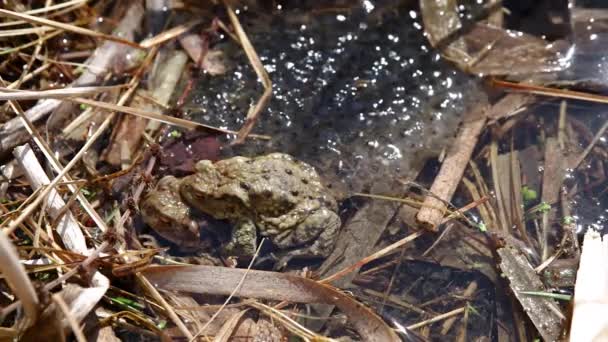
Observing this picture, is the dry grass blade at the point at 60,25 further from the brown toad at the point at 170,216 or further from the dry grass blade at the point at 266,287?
the dry grass blade at the point at 266,287

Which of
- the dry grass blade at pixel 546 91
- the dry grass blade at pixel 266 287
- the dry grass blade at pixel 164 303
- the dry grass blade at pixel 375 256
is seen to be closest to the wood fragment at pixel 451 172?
the dry grass blade at pixel 375 256

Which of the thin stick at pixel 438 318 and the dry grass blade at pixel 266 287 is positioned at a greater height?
the dry grass blade at pixel 266 287

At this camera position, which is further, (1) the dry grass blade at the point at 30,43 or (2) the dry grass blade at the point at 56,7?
(2) the dry grass blade at the point at 56,7

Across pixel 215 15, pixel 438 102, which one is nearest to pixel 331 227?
pixel 438 102

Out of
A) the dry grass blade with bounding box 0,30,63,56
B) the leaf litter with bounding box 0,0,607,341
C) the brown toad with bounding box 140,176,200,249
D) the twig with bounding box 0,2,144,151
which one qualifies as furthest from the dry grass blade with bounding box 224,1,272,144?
the dry grass blade with bounding box 0,30,63,56

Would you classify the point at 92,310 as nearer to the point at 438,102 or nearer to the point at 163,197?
the point at 163,197

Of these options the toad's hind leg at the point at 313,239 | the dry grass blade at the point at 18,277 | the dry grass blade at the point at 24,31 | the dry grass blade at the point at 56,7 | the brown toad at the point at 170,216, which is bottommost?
the toad's hind leg at the point at 313,239

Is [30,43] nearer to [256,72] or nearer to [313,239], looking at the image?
[256,72]

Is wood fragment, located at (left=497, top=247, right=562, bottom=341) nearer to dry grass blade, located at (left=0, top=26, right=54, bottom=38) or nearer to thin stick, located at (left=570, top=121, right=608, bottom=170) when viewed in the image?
thin stick, located at (left=570, top=121, right=608, bottom=170)
